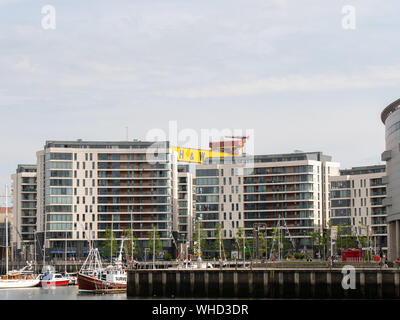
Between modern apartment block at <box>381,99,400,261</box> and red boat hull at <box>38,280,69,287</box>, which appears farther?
red boat hull at <box>38,280,69,287</box>

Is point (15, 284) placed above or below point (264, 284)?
below

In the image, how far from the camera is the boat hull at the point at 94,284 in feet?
478

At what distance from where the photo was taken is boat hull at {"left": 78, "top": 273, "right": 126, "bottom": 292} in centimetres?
14562

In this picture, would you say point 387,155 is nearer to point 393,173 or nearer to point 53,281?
point 393,173

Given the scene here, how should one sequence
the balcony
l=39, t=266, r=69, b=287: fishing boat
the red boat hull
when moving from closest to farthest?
the balcony, the red boat hull, l=39, t=266, r=69, b=287: fishing boat

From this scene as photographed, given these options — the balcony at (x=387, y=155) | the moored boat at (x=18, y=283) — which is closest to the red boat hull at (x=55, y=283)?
the moored boat at (x=18, y=283)

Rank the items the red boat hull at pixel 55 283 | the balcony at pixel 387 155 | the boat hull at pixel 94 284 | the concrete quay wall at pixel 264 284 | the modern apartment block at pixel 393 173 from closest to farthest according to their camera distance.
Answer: the concrete quay wall at pixel 264 284
the modern apartment block at pixel 393 173
the boat hull at pixel 94 284
the balcony at pixel 387 155
the red boat hull at pixel 55 283

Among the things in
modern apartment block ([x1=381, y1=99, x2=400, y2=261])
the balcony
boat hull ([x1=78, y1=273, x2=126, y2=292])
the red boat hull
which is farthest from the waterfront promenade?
the red boat hull

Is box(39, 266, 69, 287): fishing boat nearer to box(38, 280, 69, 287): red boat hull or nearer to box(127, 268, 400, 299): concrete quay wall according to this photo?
box(38, 280, 69, 287): red boat hull

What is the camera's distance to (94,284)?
479ft

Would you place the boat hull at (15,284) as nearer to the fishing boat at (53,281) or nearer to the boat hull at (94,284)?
the fishing boat at (53,281)

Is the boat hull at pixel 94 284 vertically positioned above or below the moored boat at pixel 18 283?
above

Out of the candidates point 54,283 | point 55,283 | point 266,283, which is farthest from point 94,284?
point 266,283
